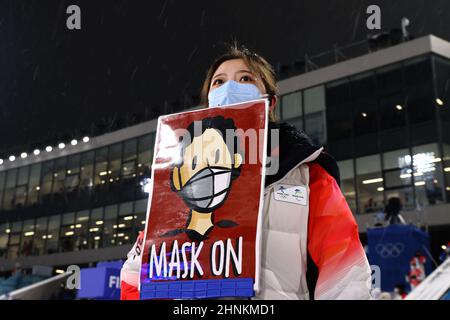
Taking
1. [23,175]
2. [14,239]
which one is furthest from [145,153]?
[14,239]

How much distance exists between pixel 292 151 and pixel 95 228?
87.4 ft

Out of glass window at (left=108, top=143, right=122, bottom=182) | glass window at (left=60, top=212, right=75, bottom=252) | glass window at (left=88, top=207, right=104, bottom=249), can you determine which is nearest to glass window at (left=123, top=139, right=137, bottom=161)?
glass window at (left=108, top=143, right=122, bottom=182)

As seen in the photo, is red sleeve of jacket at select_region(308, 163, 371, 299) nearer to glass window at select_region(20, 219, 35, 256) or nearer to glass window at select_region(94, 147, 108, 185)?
glass window at select_region(94, 147, 108, 185)

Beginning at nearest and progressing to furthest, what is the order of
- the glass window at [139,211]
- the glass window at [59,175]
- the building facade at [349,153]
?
the building facade at [349,153], the glass window at [139,211], the glass window at [59,175]

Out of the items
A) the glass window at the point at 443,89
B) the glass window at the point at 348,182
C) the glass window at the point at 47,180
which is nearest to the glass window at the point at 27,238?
the glass window at the point at 47,180

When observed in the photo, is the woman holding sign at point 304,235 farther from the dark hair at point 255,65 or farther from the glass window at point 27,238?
the glass window at point 27,238

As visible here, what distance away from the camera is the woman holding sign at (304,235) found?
61.5 inches

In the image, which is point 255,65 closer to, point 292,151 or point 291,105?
point 292,151

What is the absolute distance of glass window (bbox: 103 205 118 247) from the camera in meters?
26.0

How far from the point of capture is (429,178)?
54.9 feet

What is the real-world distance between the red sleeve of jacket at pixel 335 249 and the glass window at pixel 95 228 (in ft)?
85.0

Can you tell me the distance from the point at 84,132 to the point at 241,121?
98.3 feet
